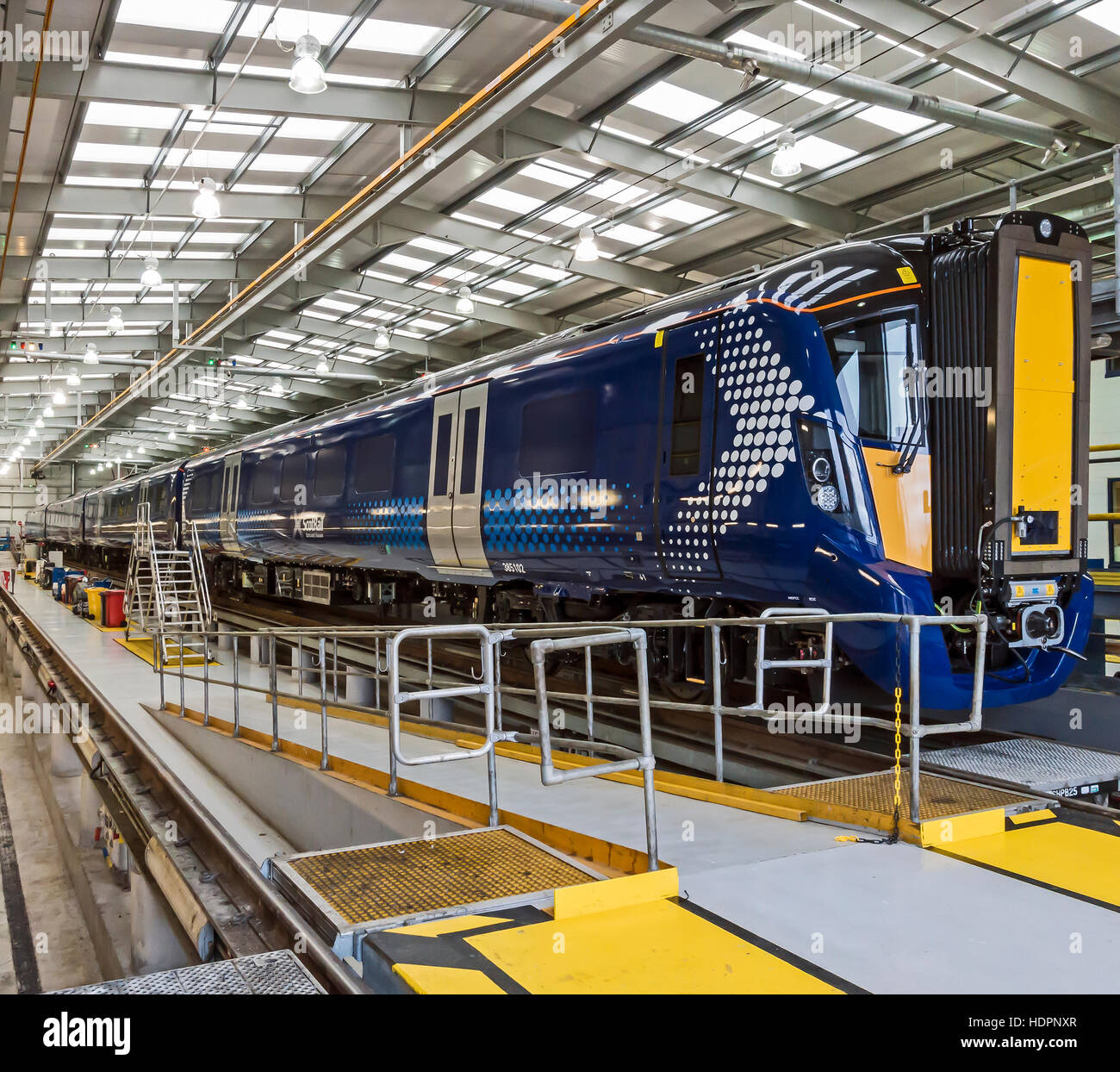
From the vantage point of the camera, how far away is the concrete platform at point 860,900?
2.43m

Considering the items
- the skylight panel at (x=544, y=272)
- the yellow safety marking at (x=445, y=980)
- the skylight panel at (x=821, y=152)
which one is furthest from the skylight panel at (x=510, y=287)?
the yellow safety marking at (x=445, y=980)

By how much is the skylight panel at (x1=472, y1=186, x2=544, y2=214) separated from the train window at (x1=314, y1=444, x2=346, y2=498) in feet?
14.6

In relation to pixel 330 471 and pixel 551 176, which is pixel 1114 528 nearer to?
pixel 551 176

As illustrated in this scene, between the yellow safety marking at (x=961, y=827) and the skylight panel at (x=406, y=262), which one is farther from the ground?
the skylight panel at (x=406, y=262)

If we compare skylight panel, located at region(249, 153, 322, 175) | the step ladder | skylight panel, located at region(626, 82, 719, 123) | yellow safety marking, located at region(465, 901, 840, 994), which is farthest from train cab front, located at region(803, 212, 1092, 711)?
skylight panel, located at region(249, 153, 322, 175)

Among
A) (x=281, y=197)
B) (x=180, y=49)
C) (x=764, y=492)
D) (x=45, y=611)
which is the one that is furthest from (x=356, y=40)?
(x=45, y=611)

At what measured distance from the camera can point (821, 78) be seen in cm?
825

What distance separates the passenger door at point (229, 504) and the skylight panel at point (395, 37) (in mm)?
7232

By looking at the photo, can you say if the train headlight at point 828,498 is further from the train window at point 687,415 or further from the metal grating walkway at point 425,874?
the metal grating walkway at point 425,874

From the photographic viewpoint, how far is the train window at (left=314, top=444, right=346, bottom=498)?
1071 centimetres

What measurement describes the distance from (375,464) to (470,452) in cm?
217

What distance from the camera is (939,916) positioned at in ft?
9.04

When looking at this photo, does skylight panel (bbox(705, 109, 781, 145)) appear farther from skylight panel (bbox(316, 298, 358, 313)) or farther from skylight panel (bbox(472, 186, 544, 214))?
skylight panel (bbox(316, 298, 358, 313))

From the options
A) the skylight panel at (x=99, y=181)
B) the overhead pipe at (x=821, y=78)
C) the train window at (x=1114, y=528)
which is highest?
the skylight panel at (x=99, y=181)
